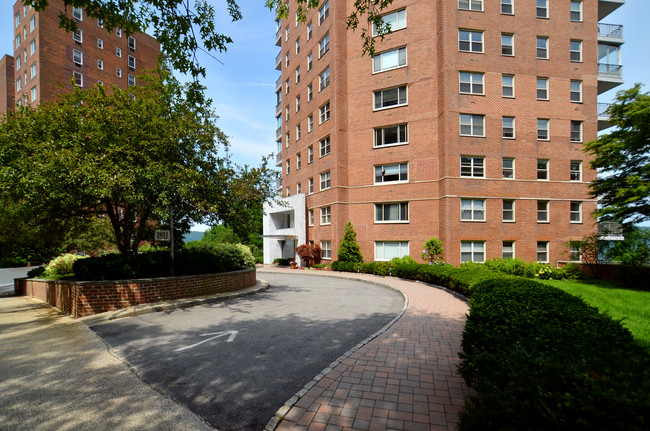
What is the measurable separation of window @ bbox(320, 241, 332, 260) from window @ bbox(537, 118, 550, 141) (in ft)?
59.7

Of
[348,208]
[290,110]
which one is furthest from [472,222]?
[290,110]

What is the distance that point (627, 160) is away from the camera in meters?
13.5

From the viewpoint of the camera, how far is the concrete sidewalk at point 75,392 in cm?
359

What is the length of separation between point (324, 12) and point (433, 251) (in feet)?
74.8

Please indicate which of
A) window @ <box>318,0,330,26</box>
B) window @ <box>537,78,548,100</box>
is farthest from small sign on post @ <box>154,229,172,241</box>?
window @ <box>537,78,548,100</box>

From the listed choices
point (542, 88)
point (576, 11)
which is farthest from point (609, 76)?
point (542, 88)

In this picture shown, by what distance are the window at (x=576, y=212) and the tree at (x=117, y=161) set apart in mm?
23600

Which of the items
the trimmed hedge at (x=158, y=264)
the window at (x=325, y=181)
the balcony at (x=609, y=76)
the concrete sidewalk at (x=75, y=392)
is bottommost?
the concrete sidewalk at (x=75, y=392)

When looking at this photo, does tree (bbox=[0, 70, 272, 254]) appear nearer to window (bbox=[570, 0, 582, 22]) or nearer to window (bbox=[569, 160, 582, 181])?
window (bbox=[569, 160, 582, 181])

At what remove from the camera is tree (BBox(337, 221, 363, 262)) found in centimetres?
2270

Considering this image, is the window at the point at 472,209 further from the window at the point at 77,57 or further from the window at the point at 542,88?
the window at the point at 77,57

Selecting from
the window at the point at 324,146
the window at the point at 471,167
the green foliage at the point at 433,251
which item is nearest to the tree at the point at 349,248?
the green foliage at the point at 433,251

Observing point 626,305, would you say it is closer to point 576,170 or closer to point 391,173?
point 391,173

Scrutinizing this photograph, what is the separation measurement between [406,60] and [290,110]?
14.4 meters
